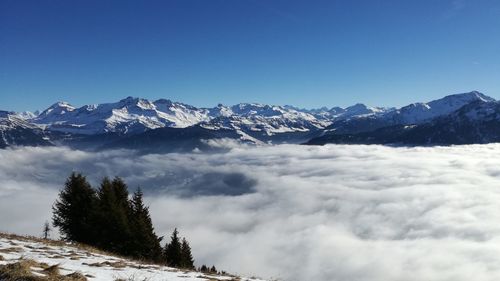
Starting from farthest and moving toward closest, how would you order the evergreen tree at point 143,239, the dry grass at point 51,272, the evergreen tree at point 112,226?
the evergreen tree at point 143,239 → the evergreen tree at point 112,226 → the dry grass at point 51,272

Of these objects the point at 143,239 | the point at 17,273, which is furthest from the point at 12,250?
the point at 143,239

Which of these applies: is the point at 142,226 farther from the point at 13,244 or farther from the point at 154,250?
the point at 13,244

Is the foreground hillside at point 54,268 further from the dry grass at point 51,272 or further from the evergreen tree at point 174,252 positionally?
the evergreen tree at point 174,252

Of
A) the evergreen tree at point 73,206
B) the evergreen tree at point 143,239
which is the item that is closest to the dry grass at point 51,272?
the evergreen tree at point 143,239

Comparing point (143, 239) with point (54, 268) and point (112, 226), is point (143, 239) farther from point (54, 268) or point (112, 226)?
point (54, 268)

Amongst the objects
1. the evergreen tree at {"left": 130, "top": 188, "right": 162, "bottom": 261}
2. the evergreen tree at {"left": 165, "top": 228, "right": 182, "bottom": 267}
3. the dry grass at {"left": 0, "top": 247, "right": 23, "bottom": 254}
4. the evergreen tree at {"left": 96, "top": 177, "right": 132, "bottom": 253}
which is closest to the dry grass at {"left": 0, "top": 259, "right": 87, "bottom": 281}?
the dry grass at {"left": 0, "top": 247, "right": 23, "bottom": 254}

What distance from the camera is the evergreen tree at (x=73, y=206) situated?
151 feet

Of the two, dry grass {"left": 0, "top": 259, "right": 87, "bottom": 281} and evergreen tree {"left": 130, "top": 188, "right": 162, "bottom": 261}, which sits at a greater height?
dry grass {"left": 0, "top": 259, "right": 87, "bottom": 281}

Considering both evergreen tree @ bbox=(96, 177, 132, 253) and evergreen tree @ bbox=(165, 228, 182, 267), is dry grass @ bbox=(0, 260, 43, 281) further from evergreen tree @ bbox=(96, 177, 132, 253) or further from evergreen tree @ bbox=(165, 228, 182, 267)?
evergreen tree @ bbox=(165, 228, 182, 267)

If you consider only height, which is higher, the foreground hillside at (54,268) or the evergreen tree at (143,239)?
the foreground hillside at (54,268)

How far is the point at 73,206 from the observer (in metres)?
46.7

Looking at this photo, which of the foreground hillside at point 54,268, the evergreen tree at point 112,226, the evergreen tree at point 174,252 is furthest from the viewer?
the evergreen tree at point 174,252

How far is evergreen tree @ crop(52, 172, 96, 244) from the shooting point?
46125mm

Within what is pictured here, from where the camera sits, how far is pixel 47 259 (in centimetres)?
1944
